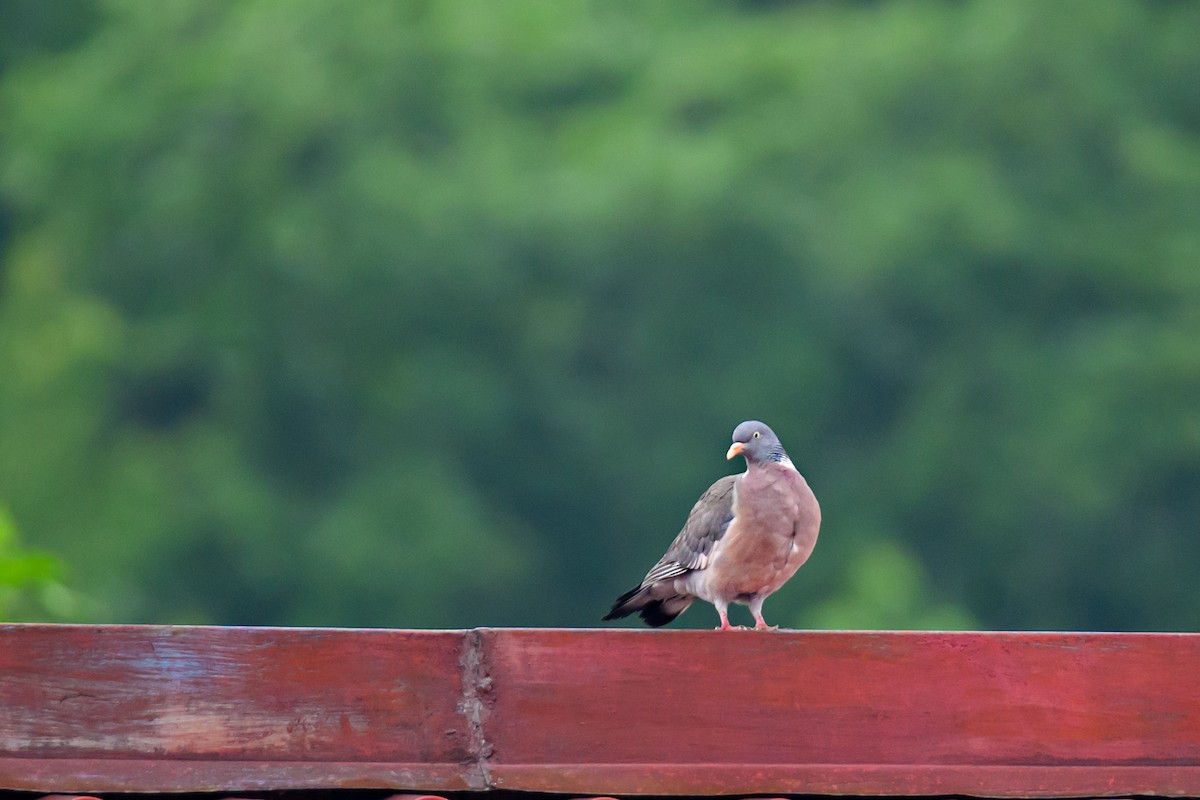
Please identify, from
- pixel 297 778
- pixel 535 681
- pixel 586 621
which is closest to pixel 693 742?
pixel 535 681

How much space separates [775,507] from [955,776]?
136cm

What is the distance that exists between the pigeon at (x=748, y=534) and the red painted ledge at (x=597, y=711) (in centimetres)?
114

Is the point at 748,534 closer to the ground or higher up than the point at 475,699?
higher up

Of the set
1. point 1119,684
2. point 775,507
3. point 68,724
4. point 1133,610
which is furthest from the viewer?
point 1133,610

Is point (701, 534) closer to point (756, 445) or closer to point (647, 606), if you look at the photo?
point (756, 445)

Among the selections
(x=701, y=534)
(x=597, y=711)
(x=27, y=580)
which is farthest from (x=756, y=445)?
(x=27, y=580)

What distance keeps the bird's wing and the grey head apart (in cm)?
8

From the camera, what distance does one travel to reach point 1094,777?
3.69 metres

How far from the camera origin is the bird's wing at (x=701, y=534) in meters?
5.03

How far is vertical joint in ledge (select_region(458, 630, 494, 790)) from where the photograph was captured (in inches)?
141

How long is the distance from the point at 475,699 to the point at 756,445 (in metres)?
1.71

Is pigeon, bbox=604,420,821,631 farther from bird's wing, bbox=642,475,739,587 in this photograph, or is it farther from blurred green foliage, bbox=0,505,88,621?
blurred green foliage, bbox=0,505,88,621

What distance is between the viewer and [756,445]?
5117mm

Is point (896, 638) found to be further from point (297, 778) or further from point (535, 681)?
point (297, 778)
